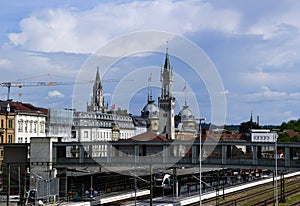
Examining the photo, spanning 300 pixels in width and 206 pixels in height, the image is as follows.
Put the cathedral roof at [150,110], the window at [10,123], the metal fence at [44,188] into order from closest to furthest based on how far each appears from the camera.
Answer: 1. the metal fence at [44,188]
2. the window at [10,123]
3. the cathedral roof at [150,110]

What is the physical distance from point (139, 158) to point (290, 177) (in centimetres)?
4447

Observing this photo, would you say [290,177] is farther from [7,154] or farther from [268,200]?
[7,154]

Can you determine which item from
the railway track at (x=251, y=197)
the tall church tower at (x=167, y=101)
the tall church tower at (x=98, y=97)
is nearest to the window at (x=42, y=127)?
the railway track at (x=251, y=197)

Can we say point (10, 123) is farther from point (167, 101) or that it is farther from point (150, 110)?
point (150, 110)

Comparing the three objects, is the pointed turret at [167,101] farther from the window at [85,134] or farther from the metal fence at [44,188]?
the metal fence at [44,188]

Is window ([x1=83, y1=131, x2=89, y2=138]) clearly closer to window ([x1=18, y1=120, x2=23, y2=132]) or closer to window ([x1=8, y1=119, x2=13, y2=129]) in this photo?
window ([x1=18, y1=120, x2=23, y2=132])

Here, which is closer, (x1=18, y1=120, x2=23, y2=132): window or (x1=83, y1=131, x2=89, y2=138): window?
(x1=18, y1=120, x2=23, y2=132): window

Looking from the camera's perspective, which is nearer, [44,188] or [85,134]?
[44,188]

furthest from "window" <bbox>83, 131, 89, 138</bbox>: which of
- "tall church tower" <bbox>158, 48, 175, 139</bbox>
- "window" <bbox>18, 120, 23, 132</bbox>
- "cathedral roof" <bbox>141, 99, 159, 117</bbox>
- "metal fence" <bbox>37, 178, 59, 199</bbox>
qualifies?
"metal fence" <bbox>37, 178, 59, 199</bbox>

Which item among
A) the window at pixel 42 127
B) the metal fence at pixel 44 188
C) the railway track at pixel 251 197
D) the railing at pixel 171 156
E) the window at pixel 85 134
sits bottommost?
the railway track at pixel 251 197

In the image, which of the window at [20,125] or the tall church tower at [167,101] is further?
the tall church tower at [167,101]

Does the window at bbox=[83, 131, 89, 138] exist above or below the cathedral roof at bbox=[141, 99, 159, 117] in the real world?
below

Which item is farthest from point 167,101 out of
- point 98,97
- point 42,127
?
point 42,127

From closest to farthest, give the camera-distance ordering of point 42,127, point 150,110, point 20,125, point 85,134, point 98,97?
point 20,125 → point 42,127 → point 85,134 → point 98,97 → point 150,110
